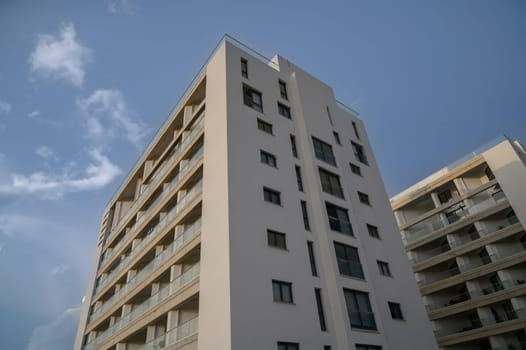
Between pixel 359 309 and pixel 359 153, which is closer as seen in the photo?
pixel 359 309

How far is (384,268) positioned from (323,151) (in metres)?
9.26

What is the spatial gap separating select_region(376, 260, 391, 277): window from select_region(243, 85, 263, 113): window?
13280 mm

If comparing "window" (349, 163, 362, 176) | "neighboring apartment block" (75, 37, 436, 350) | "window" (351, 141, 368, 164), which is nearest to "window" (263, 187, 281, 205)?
"neighboring apartment block" (75, 37, 436, 350)

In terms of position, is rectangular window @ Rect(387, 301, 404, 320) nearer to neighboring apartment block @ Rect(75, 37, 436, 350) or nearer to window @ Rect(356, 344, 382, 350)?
neighboring apartment block @ Rect(75, 37, 436, 350)

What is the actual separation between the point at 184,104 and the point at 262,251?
1700 centimetres

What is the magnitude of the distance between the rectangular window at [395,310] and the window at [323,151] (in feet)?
34.0

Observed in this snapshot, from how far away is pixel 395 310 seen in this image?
22.8 m

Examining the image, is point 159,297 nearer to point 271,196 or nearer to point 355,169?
point 271,196

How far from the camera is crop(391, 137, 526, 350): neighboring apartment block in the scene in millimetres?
34250

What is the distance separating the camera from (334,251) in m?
22.0

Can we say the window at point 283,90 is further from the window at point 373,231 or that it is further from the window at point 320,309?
the window at point 320,309

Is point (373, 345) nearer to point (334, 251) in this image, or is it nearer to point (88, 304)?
point (334, 251)

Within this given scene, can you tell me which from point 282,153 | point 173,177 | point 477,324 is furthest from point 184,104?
point 477,324

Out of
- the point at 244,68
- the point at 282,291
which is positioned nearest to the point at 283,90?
the point at 244,68
